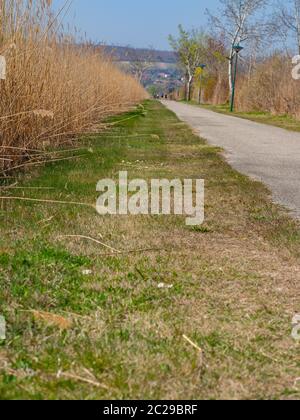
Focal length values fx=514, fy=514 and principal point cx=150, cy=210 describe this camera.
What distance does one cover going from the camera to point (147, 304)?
1.96 m

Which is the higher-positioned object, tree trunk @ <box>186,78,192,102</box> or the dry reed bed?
tree trunk @ <box>186,78,192,102</box>

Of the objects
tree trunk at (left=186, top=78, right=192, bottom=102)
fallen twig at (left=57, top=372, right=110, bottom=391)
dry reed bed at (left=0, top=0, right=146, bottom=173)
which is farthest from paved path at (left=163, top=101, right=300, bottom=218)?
tree trunk at (left=186, top=78, right=192, bottom=102)

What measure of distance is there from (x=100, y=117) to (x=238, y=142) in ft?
8.38

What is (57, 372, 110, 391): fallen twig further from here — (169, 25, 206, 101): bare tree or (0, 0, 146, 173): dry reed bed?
(169, 25, 206, 101): bare tree

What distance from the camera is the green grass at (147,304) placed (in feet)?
4.81

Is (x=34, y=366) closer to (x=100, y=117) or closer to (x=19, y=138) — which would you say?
(x=19, y=138)

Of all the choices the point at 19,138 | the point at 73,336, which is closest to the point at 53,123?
the point at 19,138

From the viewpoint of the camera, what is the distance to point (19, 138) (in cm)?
445

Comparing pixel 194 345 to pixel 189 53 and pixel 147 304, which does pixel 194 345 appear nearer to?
pixel 147 304

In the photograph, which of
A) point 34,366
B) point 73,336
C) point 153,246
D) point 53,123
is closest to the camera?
point 34,366

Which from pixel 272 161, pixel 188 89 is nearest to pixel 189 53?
pixel 188 89

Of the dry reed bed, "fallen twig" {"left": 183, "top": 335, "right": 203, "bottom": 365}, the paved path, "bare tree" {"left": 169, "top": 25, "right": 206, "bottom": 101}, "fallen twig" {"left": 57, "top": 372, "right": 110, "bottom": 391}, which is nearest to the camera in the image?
"fallen twig" {"left": 57, "top": 372, "right": 110, "bottom": 391}

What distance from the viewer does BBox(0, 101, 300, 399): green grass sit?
1.47 m

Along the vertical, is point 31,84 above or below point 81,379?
above
